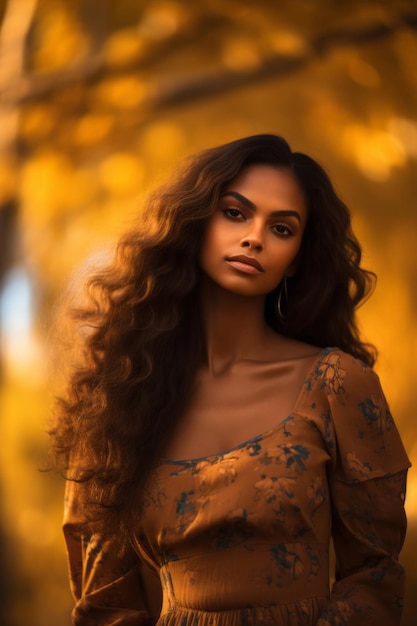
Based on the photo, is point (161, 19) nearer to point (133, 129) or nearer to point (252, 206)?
point (133, 129)

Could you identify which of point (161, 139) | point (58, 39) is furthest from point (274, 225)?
point (58, 39)

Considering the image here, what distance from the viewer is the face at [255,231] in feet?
6.49

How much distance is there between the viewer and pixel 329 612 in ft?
5.98

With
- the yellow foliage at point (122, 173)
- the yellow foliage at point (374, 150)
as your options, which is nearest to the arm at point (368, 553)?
the yellow foliage at point (374, 150)

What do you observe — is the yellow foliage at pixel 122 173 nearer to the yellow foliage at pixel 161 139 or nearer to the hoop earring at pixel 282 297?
the yellow foliage at pixel 161 139

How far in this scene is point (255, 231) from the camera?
6.46 ft

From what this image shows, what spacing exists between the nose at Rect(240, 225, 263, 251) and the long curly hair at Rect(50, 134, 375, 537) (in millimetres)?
108

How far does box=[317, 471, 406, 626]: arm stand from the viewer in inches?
71.7

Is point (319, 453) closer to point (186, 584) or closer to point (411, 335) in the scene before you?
point (186, 584)

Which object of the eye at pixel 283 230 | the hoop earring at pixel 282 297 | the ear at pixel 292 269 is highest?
the eye at pixel 283 230

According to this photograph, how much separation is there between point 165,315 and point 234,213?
28cm

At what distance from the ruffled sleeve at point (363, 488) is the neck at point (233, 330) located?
0.72ft

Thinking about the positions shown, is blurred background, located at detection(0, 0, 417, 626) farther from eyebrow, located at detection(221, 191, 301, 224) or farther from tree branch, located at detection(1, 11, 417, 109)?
eyebrow, located at detection(221, 191, 301, 224)

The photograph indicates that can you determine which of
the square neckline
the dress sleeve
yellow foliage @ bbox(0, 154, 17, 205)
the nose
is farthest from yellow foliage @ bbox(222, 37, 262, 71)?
the dress sleeve
